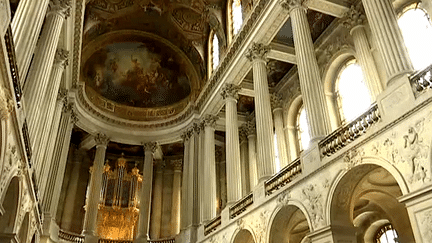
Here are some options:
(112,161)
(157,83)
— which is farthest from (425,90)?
(112,161)

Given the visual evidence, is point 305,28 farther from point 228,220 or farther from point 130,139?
point 130,139

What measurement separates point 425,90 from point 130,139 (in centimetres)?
1649

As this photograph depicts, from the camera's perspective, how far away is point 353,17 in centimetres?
1255

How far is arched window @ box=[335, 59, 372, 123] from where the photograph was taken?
1298 centimetres

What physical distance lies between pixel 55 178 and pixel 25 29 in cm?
925

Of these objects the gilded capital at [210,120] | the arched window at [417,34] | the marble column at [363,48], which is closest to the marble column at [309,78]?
the marble column at [363,48]

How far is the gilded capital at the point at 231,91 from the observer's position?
52.6ft

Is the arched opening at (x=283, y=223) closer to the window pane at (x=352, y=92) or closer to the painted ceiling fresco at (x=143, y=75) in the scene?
the window pane at (x=352, y=92)

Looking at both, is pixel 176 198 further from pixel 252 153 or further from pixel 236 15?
pixel 236 15

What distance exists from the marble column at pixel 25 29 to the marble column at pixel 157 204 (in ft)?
48.7

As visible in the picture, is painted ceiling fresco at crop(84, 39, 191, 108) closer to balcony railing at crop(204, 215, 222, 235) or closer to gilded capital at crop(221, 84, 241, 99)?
gilded capital at crop(221, 84, 241, 99)

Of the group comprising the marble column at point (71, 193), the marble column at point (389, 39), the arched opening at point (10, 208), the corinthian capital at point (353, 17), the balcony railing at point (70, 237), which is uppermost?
the corinthian capital at point (353, 17)

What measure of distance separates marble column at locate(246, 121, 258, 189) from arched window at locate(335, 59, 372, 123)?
528cm

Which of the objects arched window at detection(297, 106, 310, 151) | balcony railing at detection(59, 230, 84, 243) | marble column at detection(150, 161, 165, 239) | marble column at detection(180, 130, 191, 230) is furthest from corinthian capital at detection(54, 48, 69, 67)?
marble column at detection(150, 161, 165, 239)
